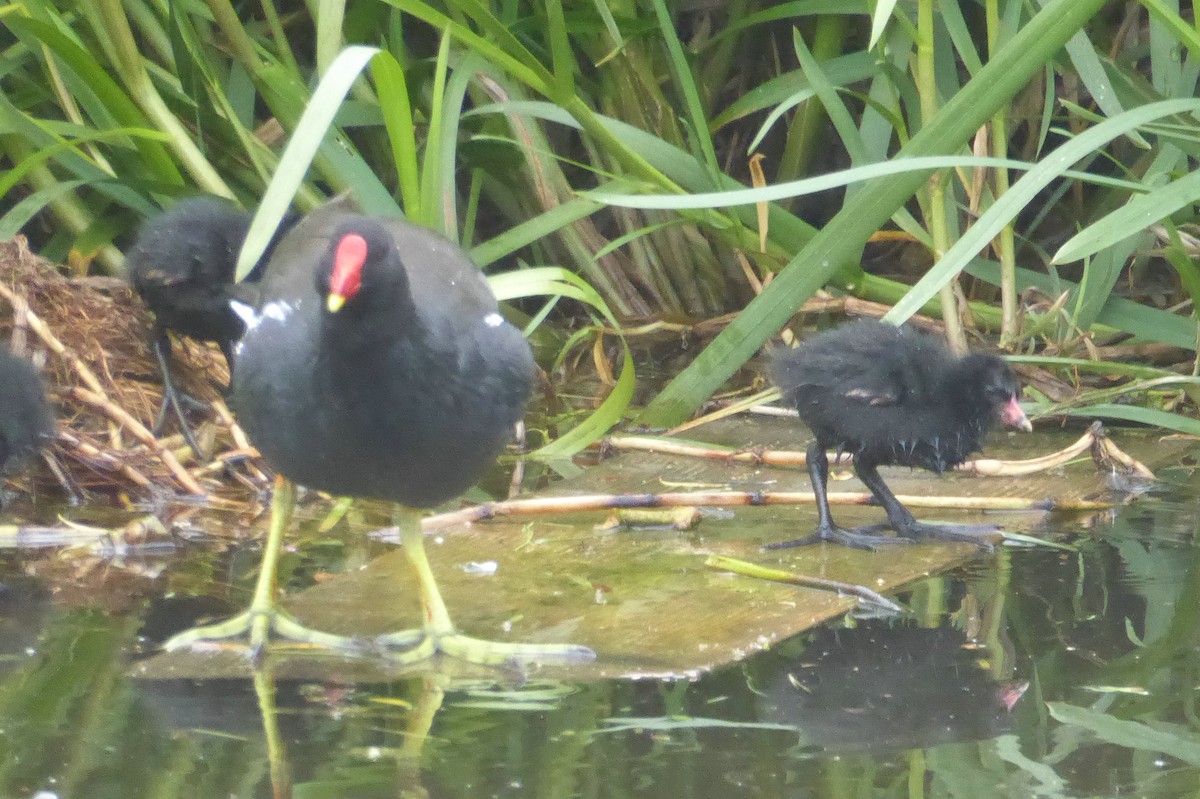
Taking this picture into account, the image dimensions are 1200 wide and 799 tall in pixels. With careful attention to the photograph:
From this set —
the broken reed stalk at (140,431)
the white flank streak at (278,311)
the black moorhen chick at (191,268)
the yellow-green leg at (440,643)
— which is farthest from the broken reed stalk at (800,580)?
the black moorhen chick at (191,268)

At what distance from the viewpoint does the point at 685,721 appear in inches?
85.7

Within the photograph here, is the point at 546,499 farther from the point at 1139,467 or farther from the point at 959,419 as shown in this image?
the point at 1139,467

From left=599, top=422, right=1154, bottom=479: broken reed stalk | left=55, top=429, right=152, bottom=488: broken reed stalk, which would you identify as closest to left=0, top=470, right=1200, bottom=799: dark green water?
left=55, top=429, right=152, bottom=488: broken reed stalk

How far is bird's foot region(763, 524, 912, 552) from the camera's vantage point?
316 centimetres

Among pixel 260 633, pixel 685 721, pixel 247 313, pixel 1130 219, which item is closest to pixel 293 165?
pixel 247 313

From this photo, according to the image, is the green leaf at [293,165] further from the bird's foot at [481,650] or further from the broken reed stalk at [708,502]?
the broken reed stalk at [708,502]

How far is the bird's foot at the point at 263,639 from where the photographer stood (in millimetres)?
2496

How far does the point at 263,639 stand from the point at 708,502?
118 centimetres

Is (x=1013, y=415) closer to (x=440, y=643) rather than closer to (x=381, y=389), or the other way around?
(x=440, y=643)

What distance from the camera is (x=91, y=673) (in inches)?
93.8

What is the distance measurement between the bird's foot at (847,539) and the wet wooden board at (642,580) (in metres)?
0.03

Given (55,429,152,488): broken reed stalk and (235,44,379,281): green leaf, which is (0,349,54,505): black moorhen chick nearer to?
(55,429,152,488): broken reed stalk

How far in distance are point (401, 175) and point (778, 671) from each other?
1.72 metres

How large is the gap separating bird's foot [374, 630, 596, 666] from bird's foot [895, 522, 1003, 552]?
1.06 metres
